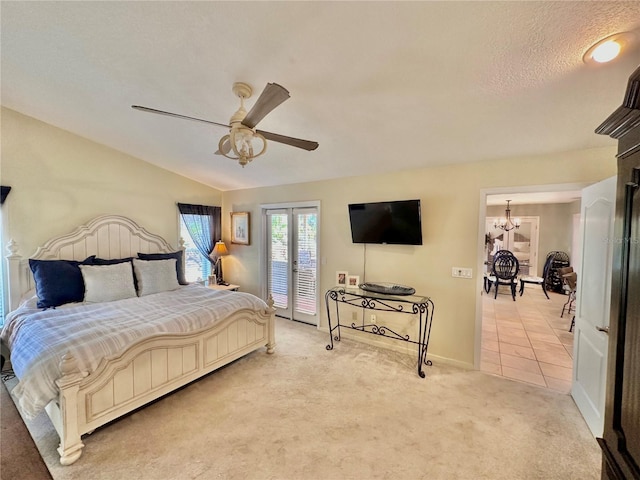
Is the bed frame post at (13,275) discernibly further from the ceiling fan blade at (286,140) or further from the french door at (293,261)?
the ceiling fan blade at (286,140)

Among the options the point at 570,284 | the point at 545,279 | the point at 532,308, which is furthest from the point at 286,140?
the point at 545,279

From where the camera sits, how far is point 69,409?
1786mm

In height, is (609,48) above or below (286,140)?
above

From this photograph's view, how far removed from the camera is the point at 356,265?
3836mm

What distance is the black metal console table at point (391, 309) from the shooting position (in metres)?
3.04

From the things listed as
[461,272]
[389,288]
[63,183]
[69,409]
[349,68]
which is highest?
[349,68]

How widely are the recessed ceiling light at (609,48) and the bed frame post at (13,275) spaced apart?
5.24 metres

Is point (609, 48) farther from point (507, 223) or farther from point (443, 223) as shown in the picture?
point (507, 223)

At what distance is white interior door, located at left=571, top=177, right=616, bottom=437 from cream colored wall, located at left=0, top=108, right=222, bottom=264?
5233mm

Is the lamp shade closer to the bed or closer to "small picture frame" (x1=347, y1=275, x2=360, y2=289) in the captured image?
the bed

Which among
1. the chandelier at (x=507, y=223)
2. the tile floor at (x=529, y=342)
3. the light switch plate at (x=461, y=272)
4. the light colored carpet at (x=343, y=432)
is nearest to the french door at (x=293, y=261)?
the light colored carpet at (x=343, y=432)

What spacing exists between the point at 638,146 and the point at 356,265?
3.08m

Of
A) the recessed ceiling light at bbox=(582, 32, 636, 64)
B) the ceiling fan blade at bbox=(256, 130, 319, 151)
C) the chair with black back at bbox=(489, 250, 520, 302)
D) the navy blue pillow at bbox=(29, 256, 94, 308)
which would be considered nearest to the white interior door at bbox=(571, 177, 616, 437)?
the recessed ceiling light at bbox=(582, 32, 636, 64)

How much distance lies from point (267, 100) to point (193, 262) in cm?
408
